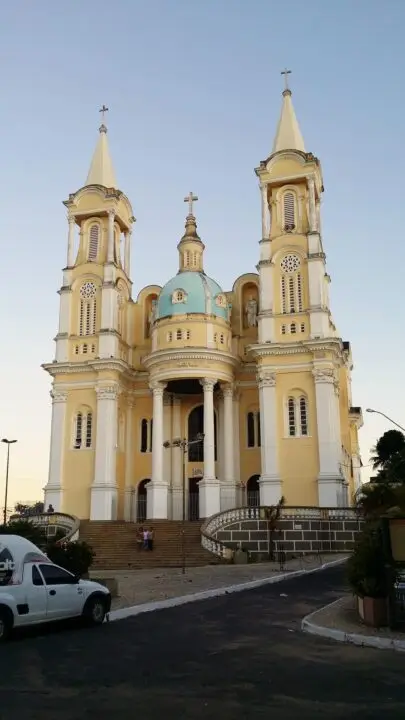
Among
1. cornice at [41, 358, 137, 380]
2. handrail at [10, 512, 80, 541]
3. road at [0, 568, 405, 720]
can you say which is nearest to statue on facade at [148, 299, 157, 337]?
cornice at [41, 358, 137, 380]

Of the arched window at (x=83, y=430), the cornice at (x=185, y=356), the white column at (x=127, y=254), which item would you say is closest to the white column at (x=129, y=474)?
the arched window at (x=83, y=430)

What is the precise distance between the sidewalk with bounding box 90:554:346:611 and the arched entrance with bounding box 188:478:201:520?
38.7ft

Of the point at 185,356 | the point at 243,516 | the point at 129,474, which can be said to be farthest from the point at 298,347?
the point at 129,474

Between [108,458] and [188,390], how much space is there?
708cm

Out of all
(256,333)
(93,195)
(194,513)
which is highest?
(93,195)

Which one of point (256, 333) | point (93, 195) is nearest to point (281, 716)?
point (256, 333)

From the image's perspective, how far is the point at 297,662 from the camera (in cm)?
944

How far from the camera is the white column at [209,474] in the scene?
39094mm

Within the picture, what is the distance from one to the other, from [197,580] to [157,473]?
17592mm

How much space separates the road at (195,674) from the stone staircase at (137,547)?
1867 cm

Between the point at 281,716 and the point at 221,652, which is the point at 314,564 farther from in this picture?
the point at 281,716

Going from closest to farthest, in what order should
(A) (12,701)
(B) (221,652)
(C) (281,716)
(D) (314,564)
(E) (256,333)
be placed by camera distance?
(C) (281,716), (A) (12,701), (B) (221,652), (D) (314,564), (E) (256,333)

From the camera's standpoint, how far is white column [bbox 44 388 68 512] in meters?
42.2

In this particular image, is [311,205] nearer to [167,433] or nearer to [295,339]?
[295,339]
